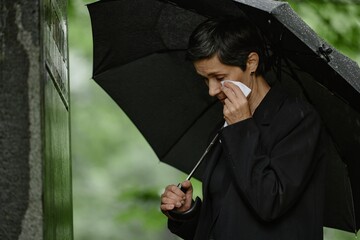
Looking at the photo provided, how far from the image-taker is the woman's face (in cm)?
468

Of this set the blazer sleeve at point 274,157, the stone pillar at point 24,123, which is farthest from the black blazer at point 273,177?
the stone pillar at point 24,123

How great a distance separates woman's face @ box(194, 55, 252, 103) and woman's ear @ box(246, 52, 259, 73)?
23 mm

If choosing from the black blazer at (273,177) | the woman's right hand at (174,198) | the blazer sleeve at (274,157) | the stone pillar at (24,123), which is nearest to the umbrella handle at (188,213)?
the woman's right hand at (174,198)

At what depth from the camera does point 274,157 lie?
4.43 metres

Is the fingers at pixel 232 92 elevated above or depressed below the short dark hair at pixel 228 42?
below

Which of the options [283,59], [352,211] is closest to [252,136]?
[283,59]

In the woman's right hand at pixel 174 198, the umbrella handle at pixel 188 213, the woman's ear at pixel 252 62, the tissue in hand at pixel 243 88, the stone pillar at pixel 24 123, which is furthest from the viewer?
the umbrella handle at pixel 188 213

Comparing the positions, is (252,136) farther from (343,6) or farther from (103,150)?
(103,150)

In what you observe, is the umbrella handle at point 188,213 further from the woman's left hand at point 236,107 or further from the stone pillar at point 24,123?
the stone pillar at point 24,123

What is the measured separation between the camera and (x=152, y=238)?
27.5 meters

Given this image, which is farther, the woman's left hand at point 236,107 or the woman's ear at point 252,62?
the woman's ear at point 252,62

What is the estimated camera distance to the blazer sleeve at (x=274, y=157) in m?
4.33

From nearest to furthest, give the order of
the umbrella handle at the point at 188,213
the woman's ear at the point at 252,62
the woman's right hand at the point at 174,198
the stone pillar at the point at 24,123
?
the stone pillar at the point at 24,123 < the woman's ear at the point at 252,62 < the woman's right hand at the point at 174,198 < the umbrella handle at the point at 188,213

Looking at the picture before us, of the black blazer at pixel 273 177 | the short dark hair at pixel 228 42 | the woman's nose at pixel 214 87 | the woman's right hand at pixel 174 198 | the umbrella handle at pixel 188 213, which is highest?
the short dark hair at pixel 228 42
